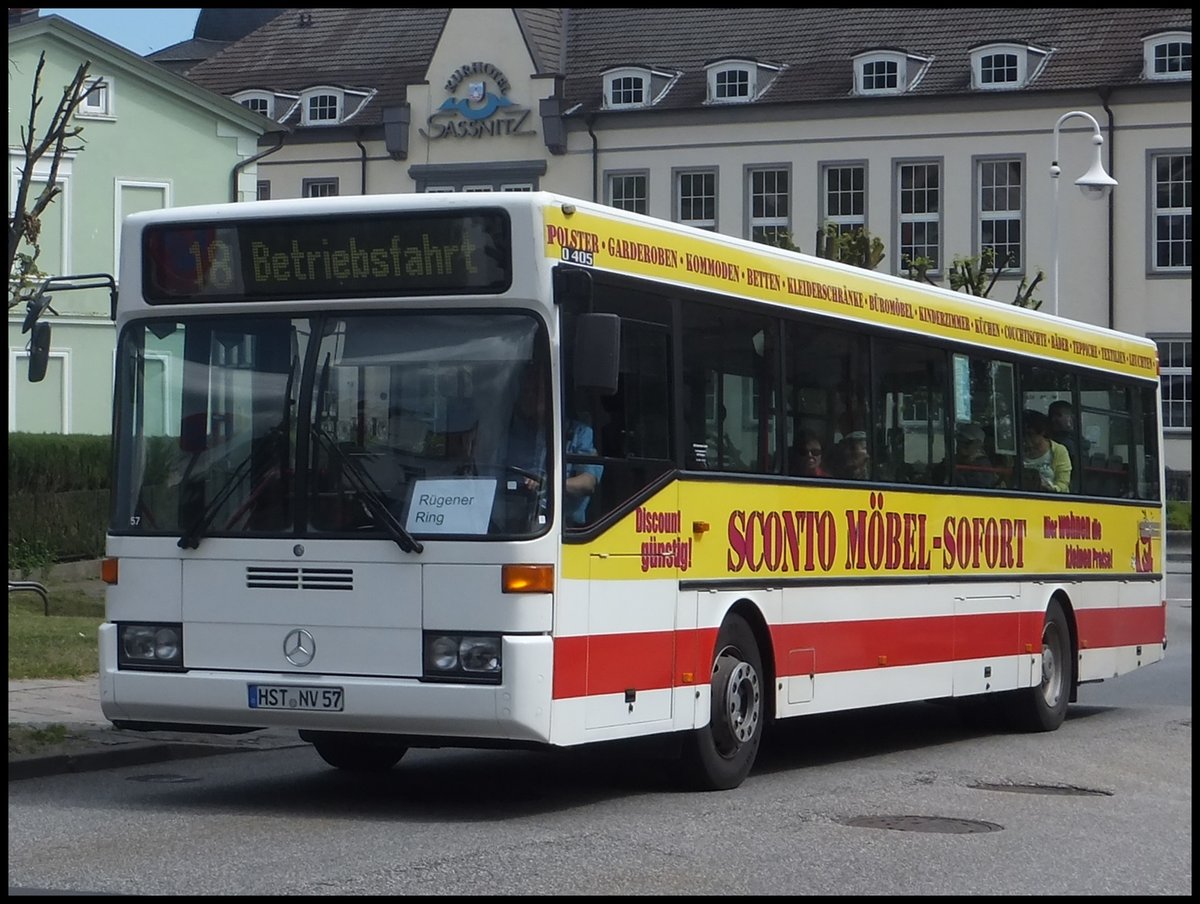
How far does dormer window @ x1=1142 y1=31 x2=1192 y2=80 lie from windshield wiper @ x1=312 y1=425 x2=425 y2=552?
4642cm

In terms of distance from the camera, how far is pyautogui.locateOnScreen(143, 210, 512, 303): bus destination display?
35.5ft

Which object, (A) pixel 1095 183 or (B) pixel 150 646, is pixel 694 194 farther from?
(B) pixel 150 646

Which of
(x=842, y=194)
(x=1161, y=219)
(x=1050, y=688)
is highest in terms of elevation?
(x=842, y=194)

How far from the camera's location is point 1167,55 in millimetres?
54531

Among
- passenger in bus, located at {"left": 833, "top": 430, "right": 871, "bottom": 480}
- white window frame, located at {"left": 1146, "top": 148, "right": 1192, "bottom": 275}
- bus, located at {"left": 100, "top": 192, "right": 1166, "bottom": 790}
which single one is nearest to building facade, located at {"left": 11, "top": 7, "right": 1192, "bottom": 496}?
white window frame, located at {"left": 1146, "top": 148, "right": 1192, "bottom": 275}

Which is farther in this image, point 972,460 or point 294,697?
point 972,460

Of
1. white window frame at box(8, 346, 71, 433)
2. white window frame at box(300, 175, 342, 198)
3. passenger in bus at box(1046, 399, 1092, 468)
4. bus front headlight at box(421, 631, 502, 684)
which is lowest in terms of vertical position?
bus front headlight at box(421, 631, 502, 684)

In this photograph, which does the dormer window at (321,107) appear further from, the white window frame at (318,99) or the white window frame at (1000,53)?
the white window frame at (1000,53)

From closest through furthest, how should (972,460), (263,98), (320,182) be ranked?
(972,460)
(320,182)
(263,98)

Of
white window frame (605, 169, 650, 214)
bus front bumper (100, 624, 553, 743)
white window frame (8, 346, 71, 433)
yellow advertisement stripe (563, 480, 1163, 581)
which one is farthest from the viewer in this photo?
white window frame (605, 169, 650, 214)

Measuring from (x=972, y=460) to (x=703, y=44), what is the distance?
154 feet

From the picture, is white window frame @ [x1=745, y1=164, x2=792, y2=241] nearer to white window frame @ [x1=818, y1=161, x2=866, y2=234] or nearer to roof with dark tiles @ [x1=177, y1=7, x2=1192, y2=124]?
white window frame @ [x1=818, y1=161, x2=866, y2=234]

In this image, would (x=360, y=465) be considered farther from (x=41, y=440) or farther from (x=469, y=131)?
(x=469, y=131)

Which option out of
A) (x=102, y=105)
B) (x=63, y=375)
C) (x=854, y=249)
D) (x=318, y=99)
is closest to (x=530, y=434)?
(x=854, y=249)
